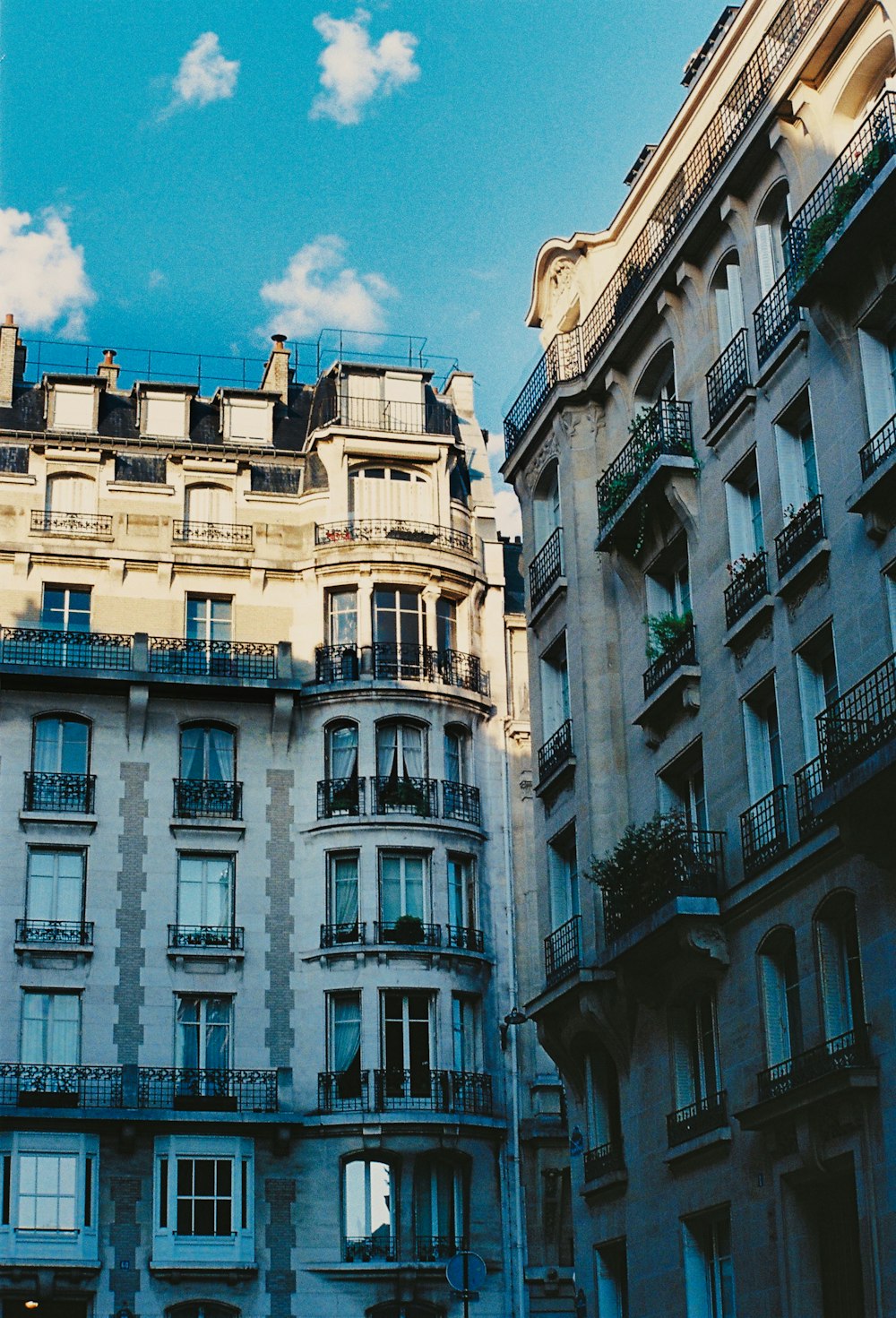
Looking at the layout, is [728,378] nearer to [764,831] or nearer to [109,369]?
[764,831]

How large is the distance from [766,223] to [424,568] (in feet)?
72.2

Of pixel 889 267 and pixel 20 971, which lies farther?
pixel 20 971

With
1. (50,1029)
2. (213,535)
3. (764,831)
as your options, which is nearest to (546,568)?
(764,831)

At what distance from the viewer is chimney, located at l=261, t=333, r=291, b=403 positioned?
5528 centimetres

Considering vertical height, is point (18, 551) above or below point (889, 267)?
above

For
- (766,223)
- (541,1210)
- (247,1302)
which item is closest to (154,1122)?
(247,1302)

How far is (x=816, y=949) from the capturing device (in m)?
24.5

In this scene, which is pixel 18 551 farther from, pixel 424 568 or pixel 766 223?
pixel 766 223

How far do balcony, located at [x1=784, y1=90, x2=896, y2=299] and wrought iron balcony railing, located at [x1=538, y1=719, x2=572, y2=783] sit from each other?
32.6 ft

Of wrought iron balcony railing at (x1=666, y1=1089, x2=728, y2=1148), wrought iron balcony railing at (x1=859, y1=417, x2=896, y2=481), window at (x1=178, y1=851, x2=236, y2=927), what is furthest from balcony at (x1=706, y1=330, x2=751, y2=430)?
window at (x1=178, y1=851, x2=236, y2=927)

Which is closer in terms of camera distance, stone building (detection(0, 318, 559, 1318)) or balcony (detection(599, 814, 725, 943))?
balcony (detection(599, 814, 725, 943))

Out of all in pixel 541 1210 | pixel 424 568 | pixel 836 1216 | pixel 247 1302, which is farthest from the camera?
pixel 424 568

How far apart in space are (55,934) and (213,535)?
11.6 m

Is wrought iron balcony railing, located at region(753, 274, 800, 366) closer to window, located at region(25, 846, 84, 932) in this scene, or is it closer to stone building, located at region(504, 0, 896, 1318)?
stone building, located at region(504, 0, 896, 1318)
